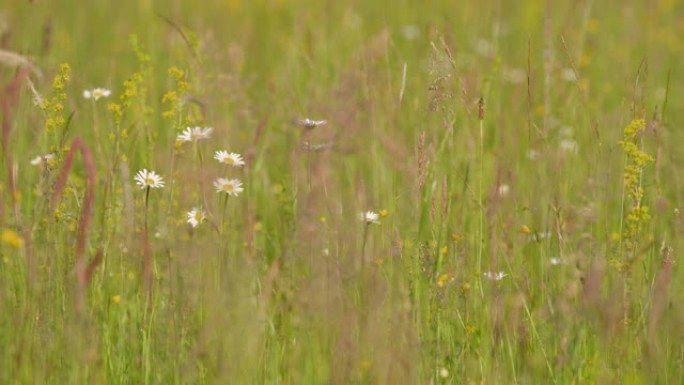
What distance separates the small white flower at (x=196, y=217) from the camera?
8.60 ft

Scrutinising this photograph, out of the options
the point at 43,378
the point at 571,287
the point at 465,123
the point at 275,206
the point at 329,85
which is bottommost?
the point at 43,378

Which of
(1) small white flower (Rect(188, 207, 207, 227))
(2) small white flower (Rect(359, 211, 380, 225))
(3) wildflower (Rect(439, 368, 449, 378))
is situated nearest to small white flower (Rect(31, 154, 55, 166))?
(1) small white flower (Rect(188, 207, 207, 227))

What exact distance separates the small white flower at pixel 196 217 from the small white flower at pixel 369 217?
366 mm

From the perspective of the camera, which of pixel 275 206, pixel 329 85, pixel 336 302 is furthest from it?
pixel 329 85

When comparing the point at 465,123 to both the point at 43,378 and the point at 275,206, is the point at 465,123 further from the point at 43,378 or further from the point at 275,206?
the point at 43,378

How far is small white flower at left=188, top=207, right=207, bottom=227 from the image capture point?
103 inches

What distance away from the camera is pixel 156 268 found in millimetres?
2625

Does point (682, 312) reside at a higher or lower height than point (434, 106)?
lower

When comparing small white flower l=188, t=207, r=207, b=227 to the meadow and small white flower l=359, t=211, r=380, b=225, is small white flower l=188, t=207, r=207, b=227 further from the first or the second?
small white flower l=359, t=211, r=380, b=225

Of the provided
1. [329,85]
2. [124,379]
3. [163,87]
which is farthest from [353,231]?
[163,87]

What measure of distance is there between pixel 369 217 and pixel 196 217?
41 centimetres

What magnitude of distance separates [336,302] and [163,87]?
2.90 m

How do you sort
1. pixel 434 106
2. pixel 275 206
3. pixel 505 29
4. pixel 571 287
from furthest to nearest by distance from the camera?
pixel 505 29
pixel 275 206
pixel 434 106
pixel 571 287

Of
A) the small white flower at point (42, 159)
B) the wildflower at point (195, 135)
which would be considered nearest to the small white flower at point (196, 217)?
the wildflower at point (195, 135)
